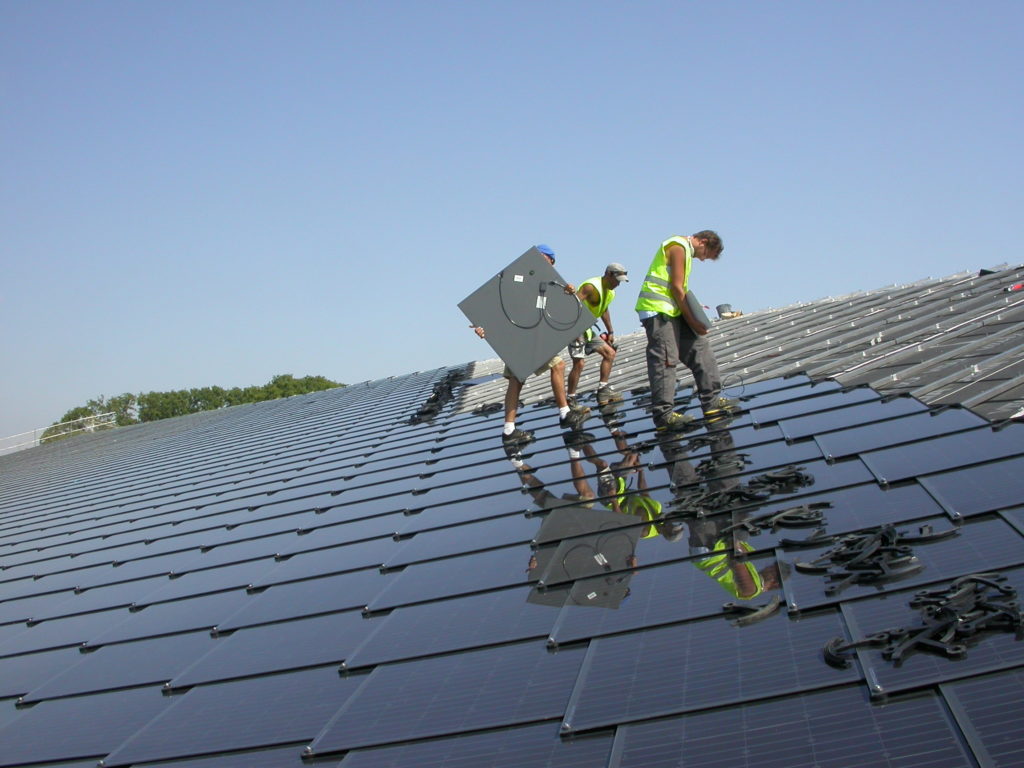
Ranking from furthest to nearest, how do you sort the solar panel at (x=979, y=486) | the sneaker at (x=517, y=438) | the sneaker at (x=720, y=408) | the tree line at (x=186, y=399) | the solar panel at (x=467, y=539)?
the tree line at (x=186, y=399) < the sneaker at (x=517, y=438) < the sneaker at (x=720, y=408) < the solar panel at (x=467, y=539) < the solar panel at (x=979, y=486)

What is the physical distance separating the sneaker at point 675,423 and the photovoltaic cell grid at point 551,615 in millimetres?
227

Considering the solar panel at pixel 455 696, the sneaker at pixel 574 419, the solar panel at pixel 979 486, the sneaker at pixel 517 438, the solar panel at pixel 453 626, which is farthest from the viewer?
the sneaker at pixel 574 419

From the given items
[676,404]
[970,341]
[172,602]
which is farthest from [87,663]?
[970,341]

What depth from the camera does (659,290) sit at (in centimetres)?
876

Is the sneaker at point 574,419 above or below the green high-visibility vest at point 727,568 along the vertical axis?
above

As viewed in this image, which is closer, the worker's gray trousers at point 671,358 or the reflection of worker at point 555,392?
the worker's gray trousers at point 671,358

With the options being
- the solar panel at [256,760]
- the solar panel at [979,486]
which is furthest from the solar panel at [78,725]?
the solar panel at [979,486]

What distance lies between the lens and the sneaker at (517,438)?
31.9ft

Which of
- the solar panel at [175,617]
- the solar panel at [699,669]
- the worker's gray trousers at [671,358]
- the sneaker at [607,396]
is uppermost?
the worker's gray trousers at [671,358]

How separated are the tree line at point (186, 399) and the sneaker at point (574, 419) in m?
73.9

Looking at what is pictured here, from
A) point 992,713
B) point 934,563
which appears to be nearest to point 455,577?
point 934,563

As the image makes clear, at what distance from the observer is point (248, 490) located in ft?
38.3

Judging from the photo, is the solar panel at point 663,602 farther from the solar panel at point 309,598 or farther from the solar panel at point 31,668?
the solar panel at point 31,668

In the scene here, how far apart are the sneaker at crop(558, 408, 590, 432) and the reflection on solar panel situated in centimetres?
12
